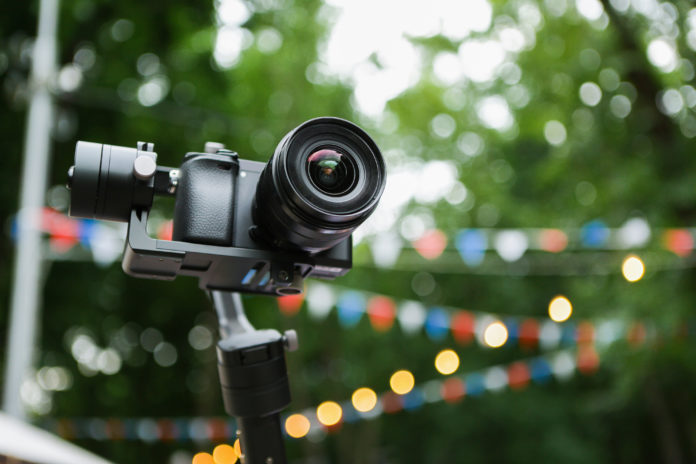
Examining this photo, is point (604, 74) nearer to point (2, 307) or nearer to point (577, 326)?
point (577, 326)

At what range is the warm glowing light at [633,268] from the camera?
22.4ft

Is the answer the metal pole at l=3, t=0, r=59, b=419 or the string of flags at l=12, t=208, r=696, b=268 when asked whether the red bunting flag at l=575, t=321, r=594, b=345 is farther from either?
the metal pole at l=3, t=0, r=59, b=419

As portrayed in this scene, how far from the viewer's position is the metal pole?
17.0ft

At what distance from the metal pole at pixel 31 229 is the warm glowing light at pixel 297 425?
511 centimetres

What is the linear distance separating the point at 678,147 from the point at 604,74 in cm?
126

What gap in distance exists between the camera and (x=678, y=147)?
737cm

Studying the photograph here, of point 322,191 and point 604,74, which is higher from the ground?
point 604,74

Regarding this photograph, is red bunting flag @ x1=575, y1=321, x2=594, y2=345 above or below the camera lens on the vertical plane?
above

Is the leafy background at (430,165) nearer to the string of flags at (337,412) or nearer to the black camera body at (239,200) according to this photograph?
the string of flags at (337,412)

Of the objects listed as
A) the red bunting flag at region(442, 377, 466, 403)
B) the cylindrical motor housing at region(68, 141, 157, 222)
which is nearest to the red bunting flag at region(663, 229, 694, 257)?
the red bunting flag at region(442, 377, 466, 403)

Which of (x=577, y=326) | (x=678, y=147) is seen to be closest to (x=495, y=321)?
(x=577, y=326)

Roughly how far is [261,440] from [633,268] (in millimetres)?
6187

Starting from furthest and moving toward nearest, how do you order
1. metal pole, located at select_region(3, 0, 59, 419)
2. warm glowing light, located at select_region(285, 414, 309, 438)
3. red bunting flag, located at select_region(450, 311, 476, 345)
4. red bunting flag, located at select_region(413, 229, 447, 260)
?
warm glowing light, located at select_region(285, 414, 309, 438) < red bunting flag, located at select_region(450, 311, 476, 345) < red bunting flag, located at select_region(413, 229, 447, 260) < metal pole, located at select_region(3, 0, 59, 419)

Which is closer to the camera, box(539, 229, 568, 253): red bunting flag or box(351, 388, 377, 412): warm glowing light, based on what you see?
box(539, 229, 568, 253): red bunting flag
